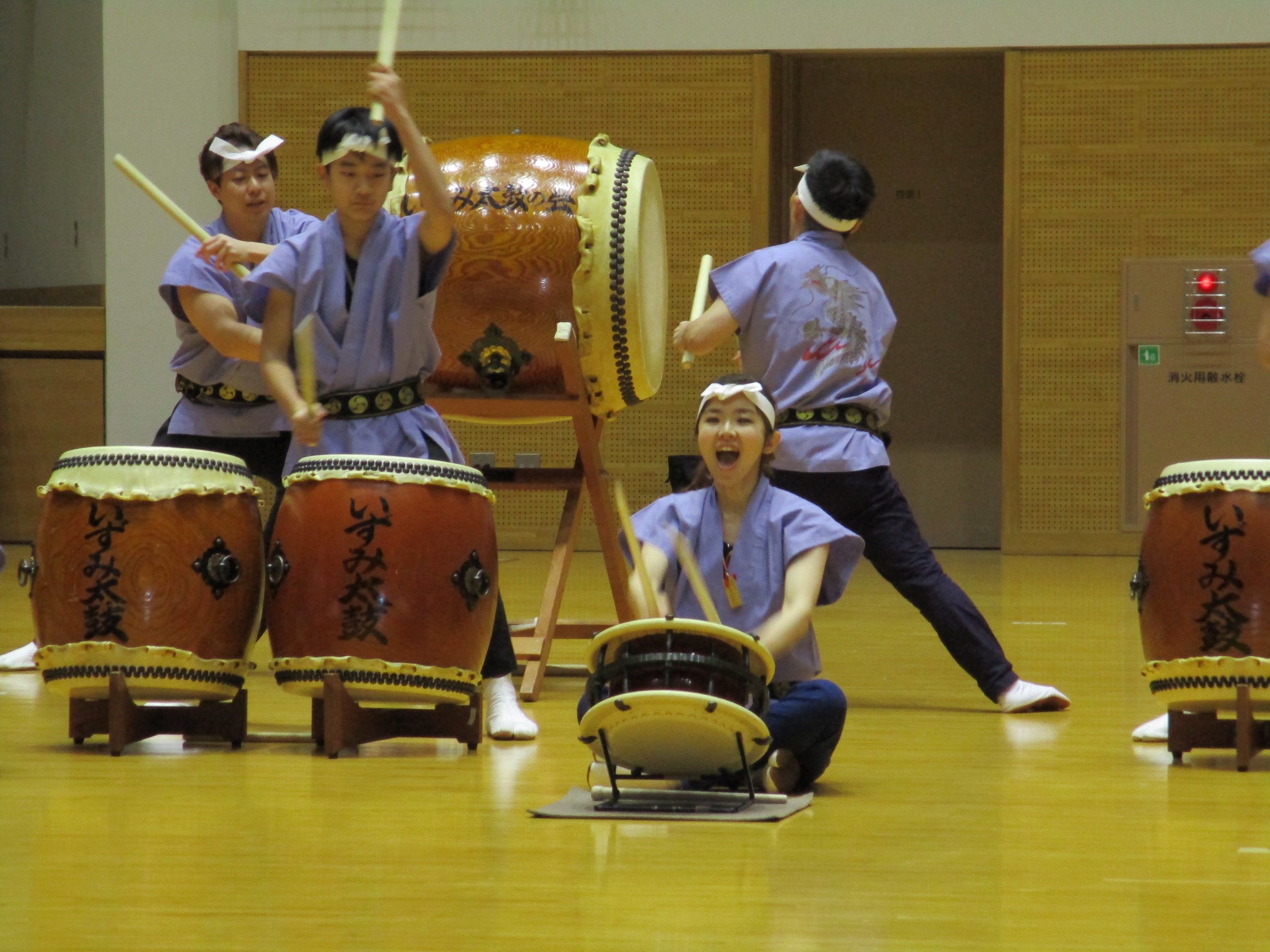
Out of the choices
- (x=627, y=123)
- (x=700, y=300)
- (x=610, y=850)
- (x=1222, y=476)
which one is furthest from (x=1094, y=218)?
(x=610, y=850)

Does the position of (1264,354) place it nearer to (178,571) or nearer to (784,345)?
(784,345)

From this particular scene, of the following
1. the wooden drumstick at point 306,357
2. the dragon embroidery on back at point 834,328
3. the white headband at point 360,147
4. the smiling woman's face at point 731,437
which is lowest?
the smiling woman's face at point 731,437

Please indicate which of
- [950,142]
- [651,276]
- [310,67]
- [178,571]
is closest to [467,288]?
[651,276]

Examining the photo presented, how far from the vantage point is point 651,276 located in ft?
13.5

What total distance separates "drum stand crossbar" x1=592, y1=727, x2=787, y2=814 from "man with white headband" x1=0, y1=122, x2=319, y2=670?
3.42 ft

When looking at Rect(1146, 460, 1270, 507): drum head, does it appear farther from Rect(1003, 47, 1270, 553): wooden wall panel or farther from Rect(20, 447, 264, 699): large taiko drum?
Rect(1003, 47, 1270, 553): wooden wall panel

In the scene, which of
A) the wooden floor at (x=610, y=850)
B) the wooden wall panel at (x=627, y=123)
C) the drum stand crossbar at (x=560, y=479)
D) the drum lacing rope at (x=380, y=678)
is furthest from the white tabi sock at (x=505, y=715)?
the wooden wall panel at (x=627, y=123)

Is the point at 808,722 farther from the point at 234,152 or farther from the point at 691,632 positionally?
the point at 234,152

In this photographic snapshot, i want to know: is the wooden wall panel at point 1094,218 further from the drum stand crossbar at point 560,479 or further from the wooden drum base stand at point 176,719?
the wooden drum base stand at point 176,719

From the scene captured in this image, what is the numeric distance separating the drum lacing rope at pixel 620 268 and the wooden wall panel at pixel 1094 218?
4.11 meters

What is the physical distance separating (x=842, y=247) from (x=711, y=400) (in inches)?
44.0

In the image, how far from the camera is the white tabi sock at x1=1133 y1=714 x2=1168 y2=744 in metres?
3.25

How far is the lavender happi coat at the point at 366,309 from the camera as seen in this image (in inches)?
122

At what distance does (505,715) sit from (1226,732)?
124cm
